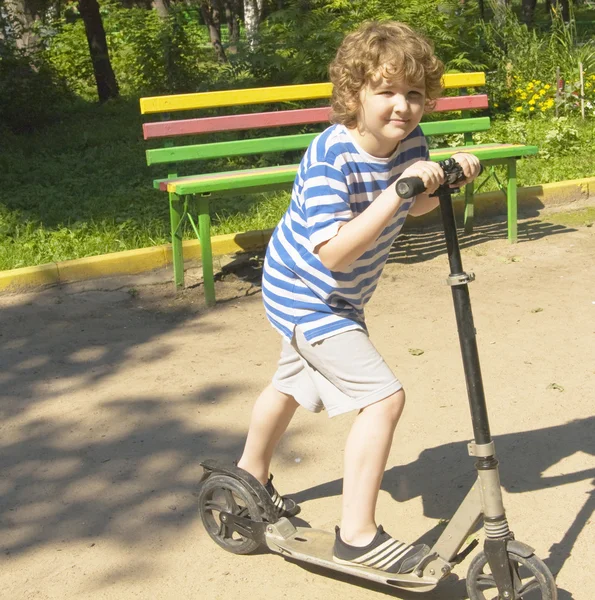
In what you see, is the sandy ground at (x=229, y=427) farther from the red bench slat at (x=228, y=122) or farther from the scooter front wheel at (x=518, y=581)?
the red bench slat at (x=228, y=122)

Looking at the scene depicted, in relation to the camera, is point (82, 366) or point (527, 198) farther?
point (527, 198)

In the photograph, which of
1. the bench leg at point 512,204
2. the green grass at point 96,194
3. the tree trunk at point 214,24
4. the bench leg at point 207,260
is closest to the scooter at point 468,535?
the bench leg at point 207,260

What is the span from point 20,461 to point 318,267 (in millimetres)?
1691

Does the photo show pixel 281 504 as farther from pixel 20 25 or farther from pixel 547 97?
pixel 20 25

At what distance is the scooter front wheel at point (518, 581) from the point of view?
229 cm

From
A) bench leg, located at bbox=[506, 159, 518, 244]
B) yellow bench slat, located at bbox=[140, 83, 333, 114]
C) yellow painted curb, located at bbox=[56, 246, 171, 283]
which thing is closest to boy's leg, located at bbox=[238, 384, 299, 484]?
yellow painted curb, located at bbox=[56, 246, 171, 283]

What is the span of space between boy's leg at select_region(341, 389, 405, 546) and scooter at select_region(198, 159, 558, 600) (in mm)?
119

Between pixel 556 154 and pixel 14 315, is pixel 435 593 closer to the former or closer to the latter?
pixel 14 315

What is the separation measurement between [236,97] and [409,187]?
437 centimetres

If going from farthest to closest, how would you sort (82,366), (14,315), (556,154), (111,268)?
(556,154)
(111,268)
(14,315)
(82,366)

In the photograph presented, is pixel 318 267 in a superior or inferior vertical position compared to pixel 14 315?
superior

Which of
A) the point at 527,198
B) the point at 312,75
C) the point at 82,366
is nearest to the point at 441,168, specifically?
the point at 82,366

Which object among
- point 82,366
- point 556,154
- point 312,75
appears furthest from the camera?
point 312,75

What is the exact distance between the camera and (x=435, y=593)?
8.77 ft
